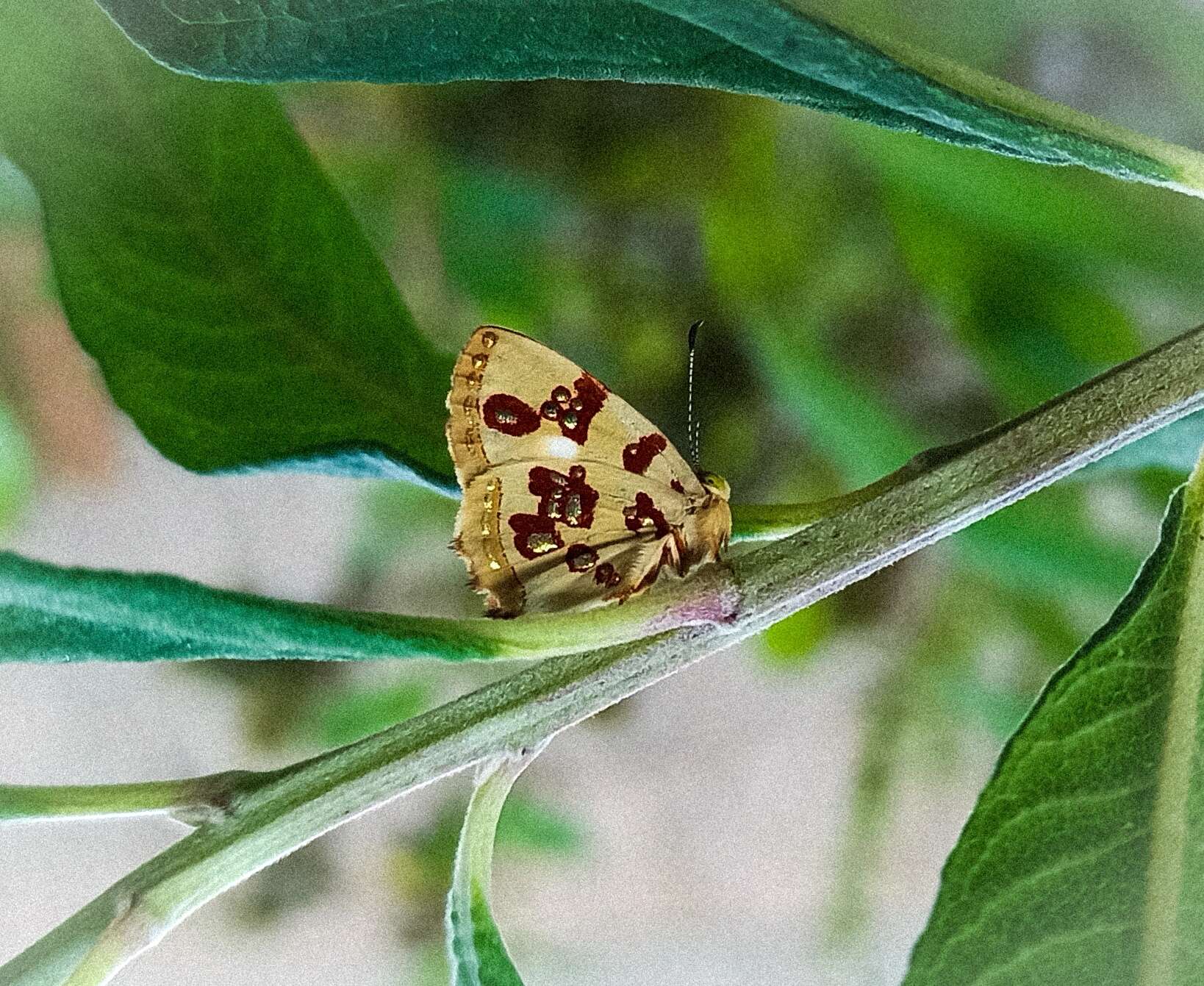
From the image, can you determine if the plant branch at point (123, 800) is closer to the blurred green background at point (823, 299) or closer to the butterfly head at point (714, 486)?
the butterfly head at point (714, 486)

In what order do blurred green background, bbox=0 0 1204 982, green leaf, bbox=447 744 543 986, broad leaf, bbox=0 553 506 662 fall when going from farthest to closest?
blurred green background, bbox=0 0 1204 982, green leaf, bbox=447 744 543 986, broad leaf, bbox=0 553 506 662

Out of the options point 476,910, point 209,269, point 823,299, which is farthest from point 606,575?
point 823,299

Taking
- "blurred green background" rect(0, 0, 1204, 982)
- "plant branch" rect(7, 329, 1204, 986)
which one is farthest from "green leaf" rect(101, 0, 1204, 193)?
"blurred green background" rect(0, 0, 1204, 982)

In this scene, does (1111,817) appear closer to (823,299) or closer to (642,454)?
(642,454)

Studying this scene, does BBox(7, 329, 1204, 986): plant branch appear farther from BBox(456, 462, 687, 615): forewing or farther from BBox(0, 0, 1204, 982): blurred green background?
BBox(0, 0, 1204, 982): blurred green background

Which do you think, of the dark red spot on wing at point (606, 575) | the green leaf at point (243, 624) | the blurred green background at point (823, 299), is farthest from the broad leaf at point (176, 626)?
the blurred green background at point (823, 299)

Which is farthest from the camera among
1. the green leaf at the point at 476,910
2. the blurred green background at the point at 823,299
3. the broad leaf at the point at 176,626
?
the blurred green background at the point at 823,299
